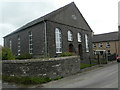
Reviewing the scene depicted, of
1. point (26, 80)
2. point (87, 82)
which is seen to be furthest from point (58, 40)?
point (87, 82)

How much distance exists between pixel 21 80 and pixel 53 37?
882 centimetres

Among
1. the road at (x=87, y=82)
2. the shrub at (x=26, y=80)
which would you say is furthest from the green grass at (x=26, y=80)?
the road at (x=87, y=82)

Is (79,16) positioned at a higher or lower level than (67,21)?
higher

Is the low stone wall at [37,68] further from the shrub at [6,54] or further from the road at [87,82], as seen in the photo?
the shrub at [6,54]

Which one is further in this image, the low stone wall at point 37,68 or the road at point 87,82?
the low stone wall at point 37,68

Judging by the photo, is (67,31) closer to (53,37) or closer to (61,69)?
(53,37)

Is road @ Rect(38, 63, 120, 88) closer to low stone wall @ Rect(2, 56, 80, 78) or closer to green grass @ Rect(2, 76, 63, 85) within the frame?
green grass @ Rect(2, 76, 63, 85)

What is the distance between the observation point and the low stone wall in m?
9.38

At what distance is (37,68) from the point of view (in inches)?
371

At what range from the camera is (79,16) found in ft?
76.2

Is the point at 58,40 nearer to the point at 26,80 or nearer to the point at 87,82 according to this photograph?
the point at 26,80

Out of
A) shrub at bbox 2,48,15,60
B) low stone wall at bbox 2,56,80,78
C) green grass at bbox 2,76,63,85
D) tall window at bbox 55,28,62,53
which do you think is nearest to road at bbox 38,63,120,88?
green grass at bbox 2,76,63,85

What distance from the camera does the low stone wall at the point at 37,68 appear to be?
938 cm

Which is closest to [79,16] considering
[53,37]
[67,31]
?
[67,31]
